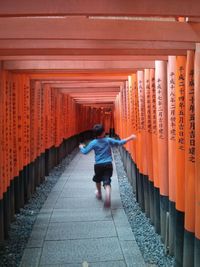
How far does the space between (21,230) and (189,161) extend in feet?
11.1

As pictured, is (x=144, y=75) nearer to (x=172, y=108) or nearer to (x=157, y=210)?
(x=172, y=108)

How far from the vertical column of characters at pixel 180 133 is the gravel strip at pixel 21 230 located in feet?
7.25

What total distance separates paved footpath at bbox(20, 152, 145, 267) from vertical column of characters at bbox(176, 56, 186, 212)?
1.11m

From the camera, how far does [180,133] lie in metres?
3.96

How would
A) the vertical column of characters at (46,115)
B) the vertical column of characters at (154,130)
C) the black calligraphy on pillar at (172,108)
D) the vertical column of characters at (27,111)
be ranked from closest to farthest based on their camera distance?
1. the black calligraphy on pillar at (172,108)
2. the vertical column of characters at (154,130)
3. the vertical column of characters at (27,111)
4. the vertical column of characters at (46,115)

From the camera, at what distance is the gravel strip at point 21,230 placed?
4.74 meters

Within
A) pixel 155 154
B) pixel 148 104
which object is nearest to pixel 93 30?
pixel 155 154

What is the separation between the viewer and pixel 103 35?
10.9 ft

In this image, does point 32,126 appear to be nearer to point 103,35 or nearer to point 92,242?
point 92,242

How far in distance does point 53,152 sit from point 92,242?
294 inches

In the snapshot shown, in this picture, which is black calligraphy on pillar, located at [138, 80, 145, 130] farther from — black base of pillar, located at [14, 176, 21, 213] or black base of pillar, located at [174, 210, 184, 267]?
black base of pillar, located at [174, 210, 184, 267]

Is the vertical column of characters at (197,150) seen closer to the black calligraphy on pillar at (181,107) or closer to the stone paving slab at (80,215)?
the black calligraphy on pillar at (181,107)

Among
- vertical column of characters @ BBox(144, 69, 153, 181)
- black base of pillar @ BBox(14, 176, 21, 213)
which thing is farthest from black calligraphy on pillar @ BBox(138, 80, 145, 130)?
black base of pillar @ BBox(14, 176, 21, 213)

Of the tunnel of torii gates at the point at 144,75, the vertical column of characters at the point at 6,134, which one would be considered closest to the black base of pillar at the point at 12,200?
the tunnel of torii gates at the point at 144,75
